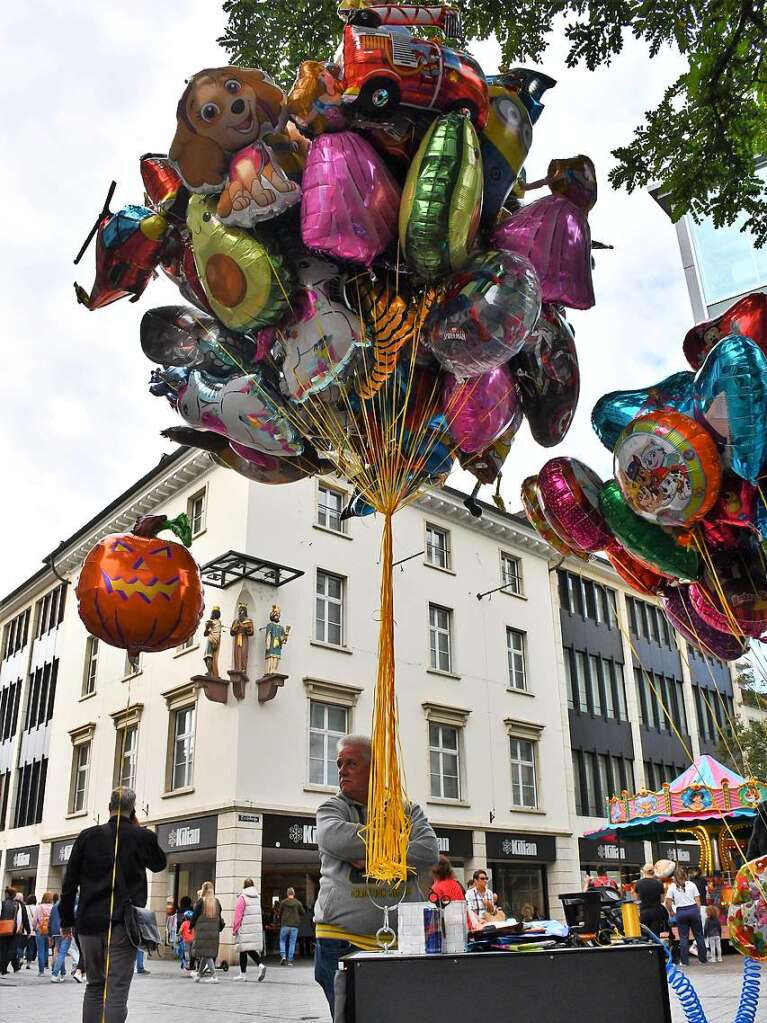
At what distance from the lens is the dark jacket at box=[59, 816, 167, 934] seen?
4.79m

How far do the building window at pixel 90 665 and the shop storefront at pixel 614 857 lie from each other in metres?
13.8

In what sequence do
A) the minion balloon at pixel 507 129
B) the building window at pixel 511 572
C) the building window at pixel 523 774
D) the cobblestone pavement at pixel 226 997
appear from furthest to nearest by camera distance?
the building window at pixel 511 572
the building window at pixel 523 774
the cobblestone pavement at pixel 226 997
the minion balloon at pixel 507 129

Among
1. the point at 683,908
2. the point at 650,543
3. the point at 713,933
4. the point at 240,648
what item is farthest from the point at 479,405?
A: the point at 713,933

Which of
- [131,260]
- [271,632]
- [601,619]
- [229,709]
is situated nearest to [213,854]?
[229,709]

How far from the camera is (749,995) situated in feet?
11.8

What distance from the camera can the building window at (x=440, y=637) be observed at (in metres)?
21.7

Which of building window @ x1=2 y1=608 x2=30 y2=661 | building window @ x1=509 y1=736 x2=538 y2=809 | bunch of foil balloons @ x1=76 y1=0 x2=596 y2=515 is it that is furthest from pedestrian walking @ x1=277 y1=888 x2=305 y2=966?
building window @ x1=2 y1=608 x2=30 y2=661

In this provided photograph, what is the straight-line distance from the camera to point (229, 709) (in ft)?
57.3

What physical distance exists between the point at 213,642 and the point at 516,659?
32.0ft

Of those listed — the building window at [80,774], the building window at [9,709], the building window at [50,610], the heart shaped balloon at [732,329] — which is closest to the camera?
the heart shaped balloon at [732,329]

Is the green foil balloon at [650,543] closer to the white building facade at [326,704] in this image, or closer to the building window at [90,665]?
the white building facade at [326,704]

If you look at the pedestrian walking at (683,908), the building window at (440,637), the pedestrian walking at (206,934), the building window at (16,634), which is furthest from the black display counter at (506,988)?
the building window at (16,634)

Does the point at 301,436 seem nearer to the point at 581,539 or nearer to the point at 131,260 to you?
the point at 131,260

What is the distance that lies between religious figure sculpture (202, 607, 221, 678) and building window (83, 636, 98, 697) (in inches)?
281
